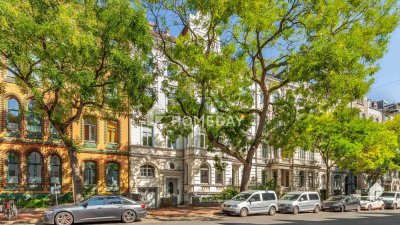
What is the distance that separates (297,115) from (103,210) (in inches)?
599

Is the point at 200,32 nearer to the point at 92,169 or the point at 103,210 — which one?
the point at 92,169

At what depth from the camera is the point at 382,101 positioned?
231 feet

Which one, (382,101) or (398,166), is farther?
(382,101)

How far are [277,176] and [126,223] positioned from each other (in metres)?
28.0

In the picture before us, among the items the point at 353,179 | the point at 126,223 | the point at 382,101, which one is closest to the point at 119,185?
the point at 126,223

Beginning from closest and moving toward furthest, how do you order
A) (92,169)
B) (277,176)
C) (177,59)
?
(177,59), (92,169), (277,176)

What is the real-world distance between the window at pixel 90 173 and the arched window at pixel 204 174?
10053 millimetres

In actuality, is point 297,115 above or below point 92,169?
above

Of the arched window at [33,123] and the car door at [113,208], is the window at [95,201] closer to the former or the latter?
the car door at [113,208]

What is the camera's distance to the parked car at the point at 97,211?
19.4 metres

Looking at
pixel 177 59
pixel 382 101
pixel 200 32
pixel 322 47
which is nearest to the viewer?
pixel 322 47

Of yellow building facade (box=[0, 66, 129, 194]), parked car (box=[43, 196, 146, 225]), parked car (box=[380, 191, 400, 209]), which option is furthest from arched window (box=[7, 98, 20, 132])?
parked car (box=[380, 191, 400, 209])

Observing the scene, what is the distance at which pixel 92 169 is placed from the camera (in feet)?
107

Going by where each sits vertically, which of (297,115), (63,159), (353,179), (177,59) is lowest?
(353,179)
